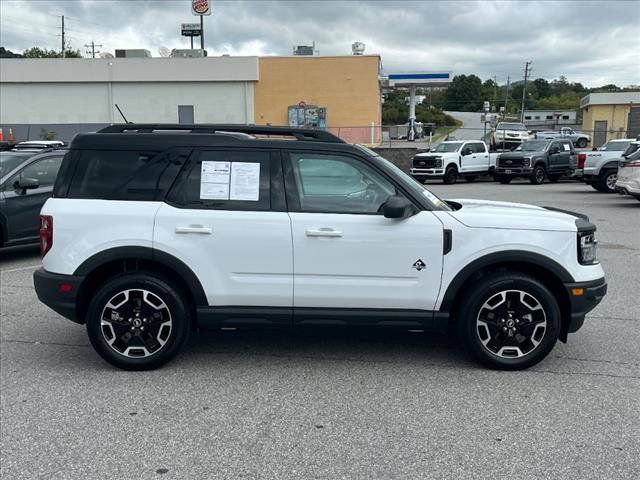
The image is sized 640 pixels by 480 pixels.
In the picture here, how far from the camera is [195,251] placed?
4520mm

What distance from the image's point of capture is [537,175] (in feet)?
80.2

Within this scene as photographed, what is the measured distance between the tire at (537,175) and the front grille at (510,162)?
24.0 inches

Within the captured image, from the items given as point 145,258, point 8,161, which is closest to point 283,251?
point 145,258

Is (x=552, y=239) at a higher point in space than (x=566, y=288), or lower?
higher

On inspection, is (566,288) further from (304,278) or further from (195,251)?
(195,251)

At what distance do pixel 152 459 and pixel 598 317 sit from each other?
473cm

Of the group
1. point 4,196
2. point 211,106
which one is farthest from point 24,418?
point 211,106

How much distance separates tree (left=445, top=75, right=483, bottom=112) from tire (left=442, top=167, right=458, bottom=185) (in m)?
90.1

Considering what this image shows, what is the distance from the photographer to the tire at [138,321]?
4.57 m

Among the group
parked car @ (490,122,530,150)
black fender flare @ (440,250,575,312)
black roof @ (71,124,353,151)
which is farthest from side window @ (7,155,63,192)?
parked car @ (490,122,530,150)

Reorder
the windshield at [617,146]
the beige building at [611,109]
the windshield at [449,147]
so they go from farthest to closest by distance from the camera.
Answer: the beige building at [611,109] → the windshield at [449,147] → the windshield at [617,146]

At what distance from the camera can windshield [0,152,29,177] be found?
356 inches

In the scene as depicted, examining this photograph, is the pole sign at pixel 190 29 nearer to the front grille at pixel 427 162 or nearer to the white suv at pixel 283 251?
the front grille at pixel 427 162

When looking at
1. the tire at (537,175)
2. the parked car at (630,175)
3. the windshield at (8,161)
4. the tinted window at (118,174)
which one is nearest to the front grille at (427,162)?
the tire at (537,175)
